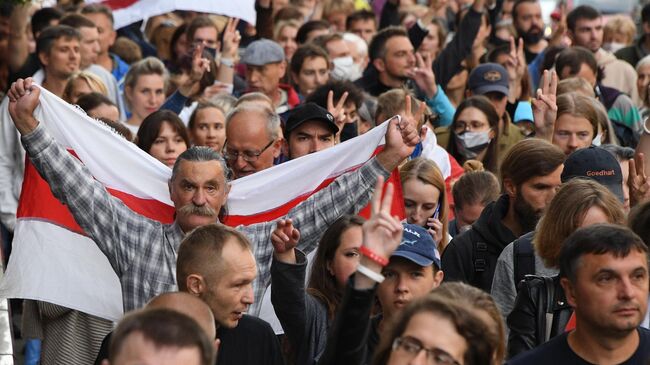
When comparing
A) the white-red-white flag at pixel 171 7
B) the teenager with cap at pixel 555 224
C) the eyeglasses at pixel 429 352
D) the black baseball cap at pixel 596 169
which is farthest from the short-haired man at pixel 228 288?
the white-red-white flag at pixel 171 7

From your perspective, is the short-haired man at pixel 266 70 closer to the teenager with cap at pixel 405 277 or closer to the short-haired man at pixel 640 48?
the short-haired man at pixel 640 48

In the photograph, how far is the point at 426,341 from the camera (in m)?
4.82

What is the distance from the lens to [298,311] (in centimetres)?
639

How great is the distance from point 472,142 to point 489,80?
4.93 feet

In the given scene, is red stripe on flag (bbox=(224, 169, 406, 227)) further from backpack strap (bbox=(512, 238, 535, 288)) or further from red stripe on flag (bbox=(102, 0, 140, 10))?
red stripe on flag (bbox=(102, 0, 140, 10))

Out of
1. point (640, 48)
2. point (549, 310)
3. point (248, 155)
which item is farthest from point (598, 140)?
point (640, 48)

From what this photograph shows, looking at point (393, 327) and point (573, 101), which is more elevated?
point (573, 101)

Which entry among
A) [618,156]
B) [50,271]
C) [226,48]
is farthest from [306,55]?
[50,271]

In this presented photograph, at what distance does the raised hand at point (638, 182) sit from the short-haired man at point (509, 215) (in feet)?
→ 1.60

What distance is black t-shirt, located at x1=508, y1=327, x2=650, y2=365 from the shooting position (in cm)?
551

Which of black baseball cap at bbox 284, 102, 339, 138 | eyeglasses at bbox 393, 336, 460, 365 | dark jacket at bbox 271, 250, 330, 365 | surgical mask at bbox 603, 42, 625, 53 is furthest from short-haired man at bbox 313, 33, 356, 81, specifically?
eyeglasses at bbox 393, 336, 460, 365

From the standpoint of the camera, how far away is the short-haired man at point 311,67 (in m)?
12.9

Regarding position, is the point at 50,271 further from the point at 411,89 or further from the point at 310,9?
the point at 310,9

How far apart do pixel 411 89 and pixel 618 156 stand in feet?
13.4
